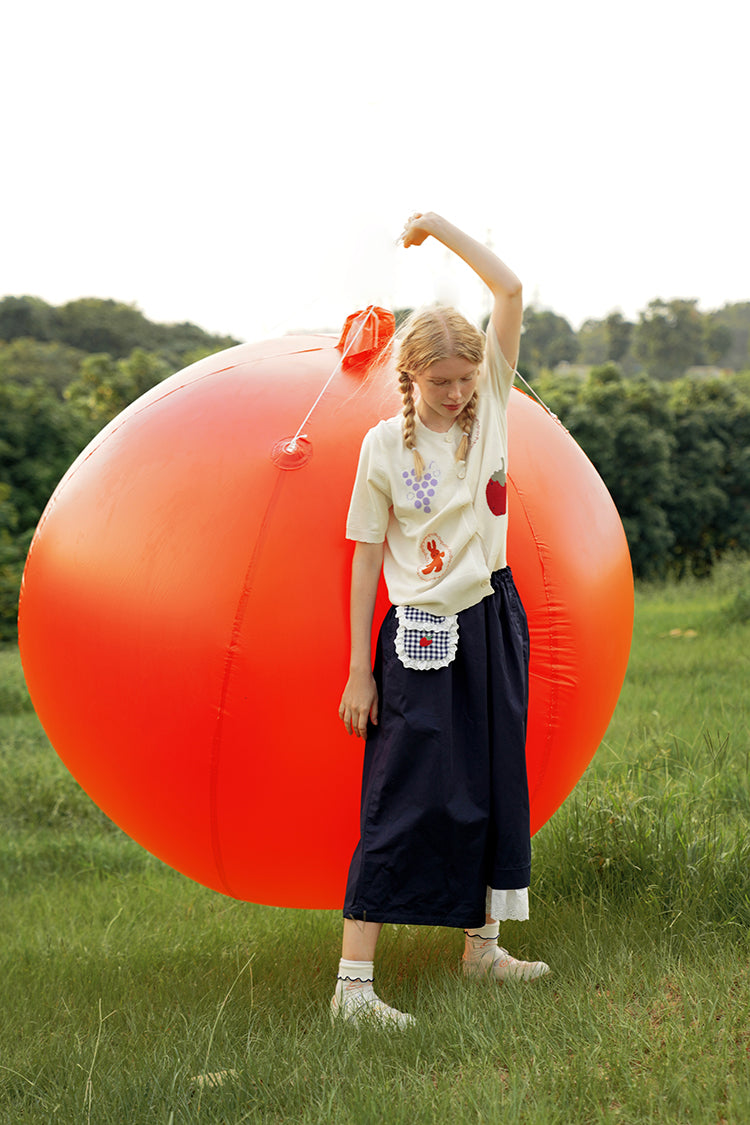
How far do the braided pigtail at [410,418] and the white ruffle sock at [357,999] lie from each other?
1258 millimetres

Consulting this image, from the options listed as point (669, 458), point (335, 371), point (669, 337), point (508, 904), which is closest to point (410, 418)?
point (335, 371)

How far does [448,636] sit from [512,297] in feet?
2.81

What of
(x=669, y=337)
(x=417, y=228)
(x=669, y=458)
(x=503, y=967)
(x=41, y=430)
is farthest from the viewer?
(x=669, y=337)

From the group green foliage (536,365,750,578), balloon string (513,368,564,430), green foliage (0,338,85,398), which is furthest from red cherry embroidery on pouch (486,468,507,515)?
green foliage (0,338,85,398)

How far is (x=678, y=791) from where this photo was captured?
3752mm

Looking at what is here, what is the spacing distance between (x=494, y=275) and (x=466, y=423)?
Result: 0.38 metres

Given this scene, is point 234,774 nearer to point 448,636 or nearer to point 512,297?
point 448,636

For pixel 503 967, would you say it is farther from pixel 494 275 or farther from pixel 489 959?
pixel 494 275

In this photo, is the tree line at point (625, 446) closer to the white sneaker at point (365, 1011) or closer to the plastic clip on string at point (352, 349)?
the plastic clip on string at point (352, 349)

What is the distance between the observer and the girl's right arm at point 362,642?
8.25 feet

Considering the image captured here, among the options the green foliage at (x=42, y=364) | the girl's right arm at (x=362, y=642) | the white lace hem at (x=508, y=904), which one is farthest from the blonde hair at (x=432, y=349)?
the green foliage at (x=42, y=364)

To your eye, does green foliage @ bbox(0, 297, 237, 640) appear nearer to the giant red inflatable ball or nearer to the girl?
the giant red inflatable ball

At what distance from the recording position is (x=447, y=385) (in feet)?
8.33

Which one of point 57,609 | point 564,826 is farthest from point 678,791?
point 57,609
